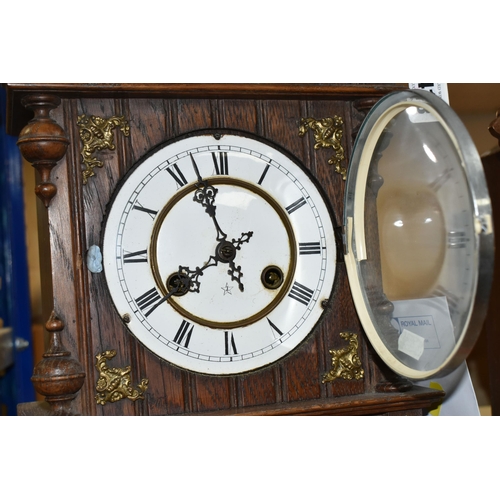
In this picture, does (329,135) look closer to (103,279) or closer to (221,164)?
(221,164)

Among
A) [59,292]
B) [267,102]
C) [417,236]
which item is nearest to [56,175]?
[59,292]

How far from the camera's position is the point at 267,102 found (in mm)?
1561

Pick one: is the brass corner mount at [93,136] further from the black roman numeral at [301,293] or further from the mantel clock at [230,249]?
the black roman numeral at [301,293]

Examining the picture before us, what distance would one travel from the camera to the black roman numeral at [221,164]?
151cm

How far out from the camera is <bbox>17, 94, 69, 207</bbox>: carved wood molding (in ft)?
4.58

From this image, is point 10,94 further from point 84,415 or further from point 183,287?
point 84,415

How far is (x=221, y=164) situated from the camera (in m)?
1.51

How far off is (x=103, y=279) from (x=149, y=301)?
4.1 inches

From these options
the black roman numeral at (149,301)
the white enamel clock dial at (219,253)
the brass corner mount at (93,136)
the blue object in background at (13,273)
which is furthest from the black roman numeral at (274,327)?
the blue object in background at (13,273)

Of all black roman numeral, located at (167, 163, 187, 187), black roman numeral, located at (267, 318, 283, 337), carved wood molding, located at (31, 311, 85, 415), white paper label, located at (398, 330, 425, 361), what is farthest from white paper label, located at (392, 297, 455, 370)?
carved wood molding, located at (31, 311, 85, 415)

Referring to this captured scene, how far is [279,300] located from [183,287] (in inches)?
8.3

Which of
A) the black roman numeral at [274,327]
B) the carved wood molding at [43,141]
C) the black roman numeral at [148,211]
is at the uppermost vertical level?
the carved wood molding at [43,141]

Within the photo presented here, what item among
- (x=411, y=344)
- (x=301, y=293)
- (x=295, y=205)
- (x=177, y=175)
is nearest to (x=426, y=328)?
(x=411, y=344)

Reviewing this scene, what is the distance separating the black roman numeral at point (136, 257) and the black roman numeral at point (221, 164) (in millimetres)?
234
